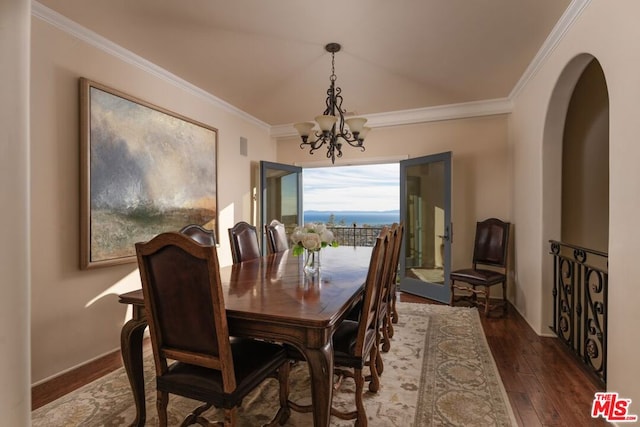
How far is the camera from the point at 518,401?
206cm

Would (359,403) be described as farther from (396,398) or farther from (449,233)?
(449,233)

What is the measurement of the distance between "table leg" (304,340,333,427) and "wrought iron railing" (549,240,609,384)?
186 cm

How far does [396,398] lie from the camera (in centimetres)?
211

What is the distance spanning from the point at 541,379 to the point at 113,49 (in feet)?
14.0

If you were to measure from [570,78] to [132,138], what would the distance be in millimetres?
3815

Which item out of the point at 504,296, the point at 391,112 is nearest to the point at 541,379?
the point at 504,296

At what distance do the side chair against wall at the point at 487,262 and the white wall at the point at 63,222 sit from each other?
3598 mm

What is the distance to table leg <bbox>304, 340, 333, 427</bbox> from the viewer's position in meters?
1.42

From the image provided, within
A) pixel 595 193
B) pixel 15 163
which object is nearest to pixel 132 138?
pixel 15 163

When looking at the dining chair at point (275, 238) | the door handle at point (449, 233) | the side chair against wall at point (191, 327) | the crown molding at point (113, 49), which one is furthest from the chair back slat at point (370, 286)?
the crown molding at point (113, 49)

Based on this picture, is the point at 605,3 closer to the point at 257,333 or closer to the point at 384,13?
the point at 384,13

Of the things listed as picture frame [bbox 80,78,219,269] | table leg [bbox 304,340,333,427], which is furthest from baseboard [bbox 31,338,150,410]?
table leg [bbox 304,340,333,427]

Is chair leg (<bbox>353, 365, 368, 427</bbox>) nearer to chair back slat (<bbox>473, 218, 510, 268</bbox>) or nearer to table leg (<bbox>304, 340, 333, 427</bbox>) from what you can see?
table leg (<bbox>304, 340, 333, 427</bbox>)

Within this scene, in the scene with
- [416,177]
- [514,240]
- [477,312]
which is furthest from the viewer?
→ [416,177]
